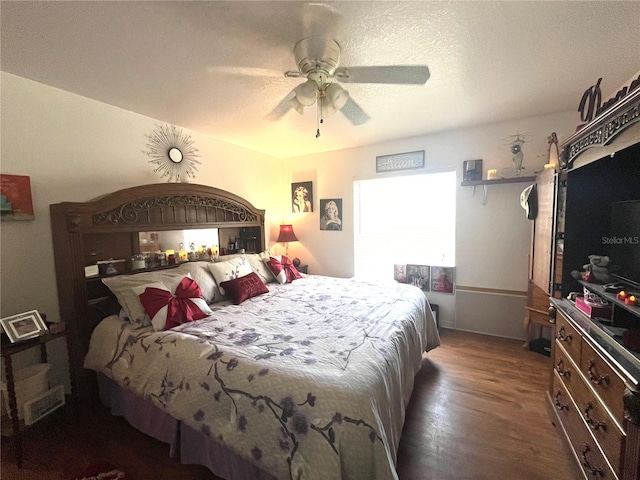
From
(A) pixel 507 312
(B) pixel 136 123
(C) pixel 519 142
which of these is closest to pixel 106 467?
(B) pixel 136 123

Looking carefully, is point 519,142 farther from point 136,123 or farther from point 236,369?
point 136,123

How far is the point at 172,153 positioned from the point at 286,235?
1941 millimetres

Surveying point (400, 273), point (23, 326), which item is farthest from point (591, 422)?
point (23, 326)

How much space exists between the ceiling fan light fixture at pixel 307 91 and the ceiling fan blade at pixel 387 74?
200 mm

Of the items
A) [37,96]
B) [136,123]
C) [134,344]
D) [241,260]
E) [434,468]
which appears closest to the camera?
[434,468]

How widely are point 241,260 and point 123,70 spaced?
1.84m

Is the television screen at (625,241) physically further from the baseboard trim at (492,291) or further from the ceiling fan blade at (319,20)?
the ceiling fan blade at (319,20)

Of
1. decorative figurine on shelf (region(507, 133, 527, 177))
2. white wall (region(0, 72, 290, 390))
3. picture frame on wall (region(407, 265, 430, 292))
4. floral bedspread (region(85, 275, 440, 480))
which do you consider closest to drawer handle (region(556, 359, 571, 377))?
floral bedspread (region(85, 275, 440, 480))

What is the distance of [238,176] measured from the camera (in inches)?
142

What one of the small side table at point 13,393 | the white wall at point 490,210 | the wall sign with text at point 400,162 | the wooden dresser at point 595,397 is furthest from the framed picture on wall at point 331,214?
the small side table at point 13,393

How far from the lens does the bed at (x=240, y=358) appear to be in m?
1.09

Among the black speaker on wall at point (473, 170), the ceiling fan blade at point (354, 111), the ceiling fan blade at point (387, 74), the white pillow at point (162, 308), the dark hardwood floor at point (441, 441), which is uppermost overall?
the ceiling fan blade at point (387, 74)

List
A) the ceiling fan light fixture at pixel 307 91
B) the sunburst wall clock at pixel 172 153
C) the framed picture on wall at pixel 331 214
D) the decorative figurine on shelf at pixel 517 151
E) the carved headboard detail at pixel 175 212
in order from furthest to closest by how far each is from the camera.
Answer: the framed picture on wall at pixel 331 214 < the decorative figurine on shelf at pixel 517 151 < the sunburst wall clock at pixel 172 153 < the carved headboard detail at pixel 175 212 < the ceiling fan light fixture at pixel 307 91

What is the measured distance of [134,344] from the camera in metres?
1.71
